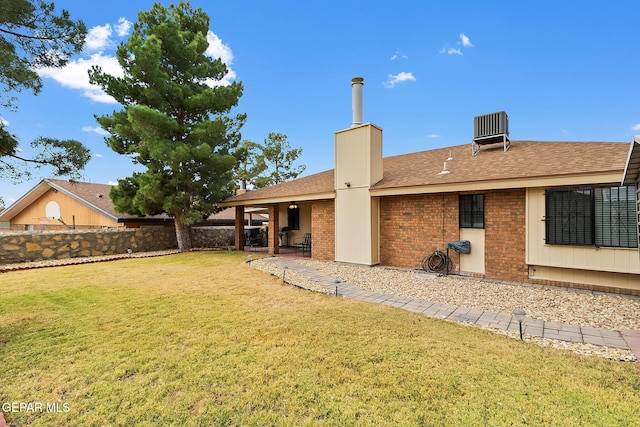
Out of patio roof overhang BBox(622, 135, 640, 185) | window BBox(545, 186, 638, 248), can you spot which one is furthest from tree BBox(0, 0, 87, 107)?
window BBox(545, 186, 638, 248)

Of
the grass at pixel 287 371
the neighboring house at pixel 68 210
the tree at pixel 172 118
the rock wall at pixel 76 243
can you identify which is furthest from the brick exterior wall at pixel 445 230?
the neighboring house at pixel 68 210

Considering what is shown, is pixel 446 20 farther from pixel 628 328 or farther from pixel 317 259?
pixel 628 328

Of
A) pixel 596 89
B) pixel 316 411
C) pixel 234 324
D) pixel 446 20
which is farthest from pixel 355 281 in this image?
pixel 596 89

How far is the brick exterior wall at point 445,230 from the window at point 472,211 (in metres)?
0.15

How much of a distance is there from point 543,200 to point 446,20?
873 centimetres

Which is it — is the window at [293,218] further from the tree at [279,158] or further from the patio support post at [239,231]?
the tree at [279,158]

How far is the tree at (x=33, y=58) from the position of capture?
414 cm

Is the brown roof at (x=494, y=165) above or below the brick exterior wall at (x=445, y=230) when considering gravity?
above

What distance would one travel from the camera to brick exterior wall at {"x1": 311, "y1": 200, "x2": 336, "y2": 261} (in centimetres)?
1140

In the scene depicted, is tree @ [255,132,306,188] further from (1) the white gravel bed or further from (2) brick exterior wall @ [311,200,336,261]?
(1) the white gravel bed

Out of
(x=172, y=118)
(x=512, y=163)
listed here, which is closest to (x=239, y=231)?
(x=172, y=118)

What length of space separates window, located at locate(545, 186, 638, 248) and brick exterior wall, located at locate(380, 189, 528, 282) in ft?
2.21

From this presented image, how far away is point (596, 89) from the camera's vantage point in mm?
12531

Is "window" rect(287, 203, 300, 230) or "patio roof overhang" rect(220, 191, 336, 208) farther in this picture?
"window" rect(287, 203, 300, 230)
